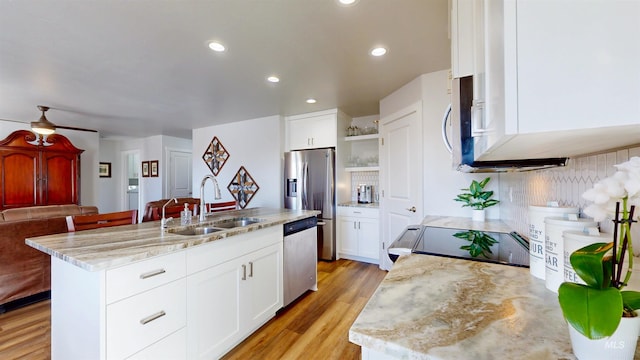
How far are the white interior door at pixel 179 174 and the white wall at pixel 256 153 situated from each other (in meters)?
1.51

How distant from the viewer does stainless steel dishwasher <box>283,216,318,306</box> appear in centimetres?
241

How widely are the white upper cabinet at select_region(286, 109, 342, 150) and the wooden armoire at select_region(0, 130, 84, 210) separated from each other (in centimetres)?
412

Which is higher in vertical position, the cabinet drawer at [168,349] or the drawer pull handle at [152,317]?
the drawer pull handle at [152,317]

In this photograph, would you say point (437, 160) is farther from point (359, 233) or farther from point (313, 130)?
point (313, 130)

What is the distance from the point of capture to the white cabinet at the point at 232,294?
157 cm

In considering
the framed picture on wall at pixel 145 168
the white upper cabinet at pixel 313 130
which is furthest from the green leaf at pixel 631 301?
the framed picture on wall at pixel 145 168

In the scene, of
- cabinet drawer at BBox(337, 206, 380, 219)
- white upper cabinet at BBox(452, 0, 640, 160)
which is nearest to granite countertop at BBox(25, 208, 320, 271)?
white upper cabinet at BBox(452, 0, 640, 160)

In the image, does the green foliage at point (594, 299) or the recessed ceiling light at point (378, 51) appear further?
the recessed ceiling light at point (378, 51)

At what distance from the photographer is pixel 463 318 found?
64 cm

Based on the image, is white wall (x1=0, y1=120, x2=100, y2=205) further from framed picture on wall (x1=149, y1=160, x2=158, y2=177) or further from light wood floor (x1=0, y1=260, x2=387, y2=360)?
light wood floor (x1=0, y1=260, x2=387, y2=360)

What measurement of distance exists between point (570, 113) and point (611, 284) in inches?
12.1

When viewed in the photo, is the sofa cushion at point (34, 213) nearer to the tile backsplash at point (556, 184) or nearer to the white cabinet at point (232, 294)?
the white cabinet at point (232, 294)

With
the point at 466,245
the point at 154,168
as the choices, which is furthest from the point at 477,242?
the point at 154,168

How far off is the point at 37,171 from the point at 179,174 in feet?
7.84
